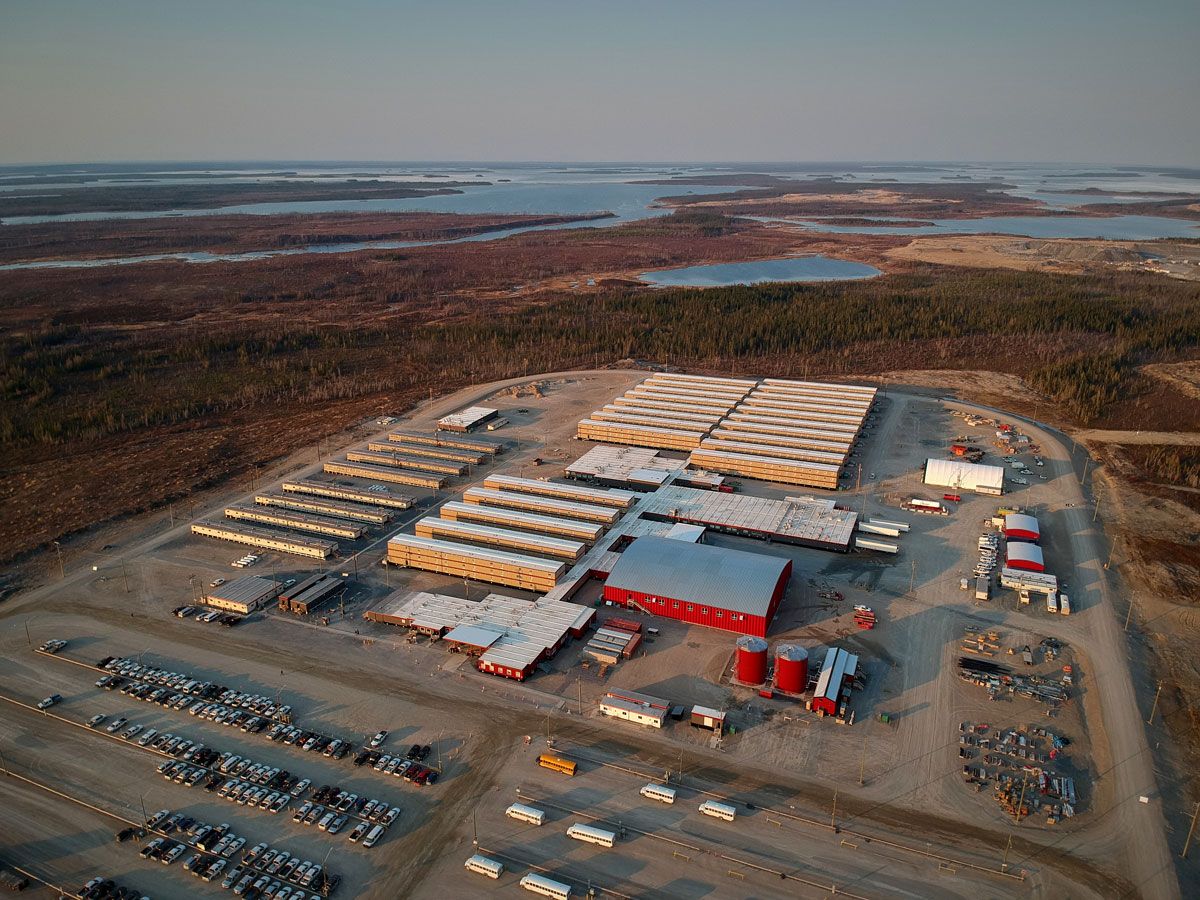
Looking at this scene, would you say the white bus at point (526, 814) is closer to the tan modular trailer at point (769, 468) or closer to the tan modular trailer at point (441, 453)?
the tan modular trailer at point (769, 468)

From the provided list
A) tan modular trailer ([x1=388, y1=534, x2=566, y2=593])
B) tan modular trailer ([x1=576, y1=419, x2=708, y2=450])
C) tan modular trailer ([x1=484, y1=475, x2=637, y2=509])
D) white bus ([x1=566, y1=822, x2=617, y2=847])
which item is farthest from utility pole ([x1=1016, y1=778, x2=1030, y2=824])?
tan modular trailer ([x1=576, y1=419, x2=708, y2=450])

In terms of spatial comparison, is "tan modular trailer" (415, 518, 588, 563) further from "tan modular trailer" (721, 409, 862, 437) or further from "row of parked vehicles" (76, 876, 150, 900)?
"tan modular trailer" (721, 409, 862, 437)

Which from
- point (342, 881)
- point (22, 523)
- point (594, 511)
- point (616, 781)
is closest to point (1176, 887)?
point (616, 781)

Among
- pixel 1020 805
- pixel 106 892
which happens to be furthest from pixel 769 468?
pixel 106 892

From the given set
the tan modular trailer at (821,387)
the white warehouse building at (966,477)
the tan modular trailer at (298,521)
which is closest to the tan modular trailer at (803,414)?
the tan modular trailer at (821,387)

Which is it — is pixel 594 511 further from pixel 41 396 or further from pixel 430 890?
pixel 41 396

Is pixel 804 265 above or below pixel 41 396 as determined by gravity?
above

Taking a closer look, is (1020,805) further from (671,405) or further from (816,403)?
(671,405)
